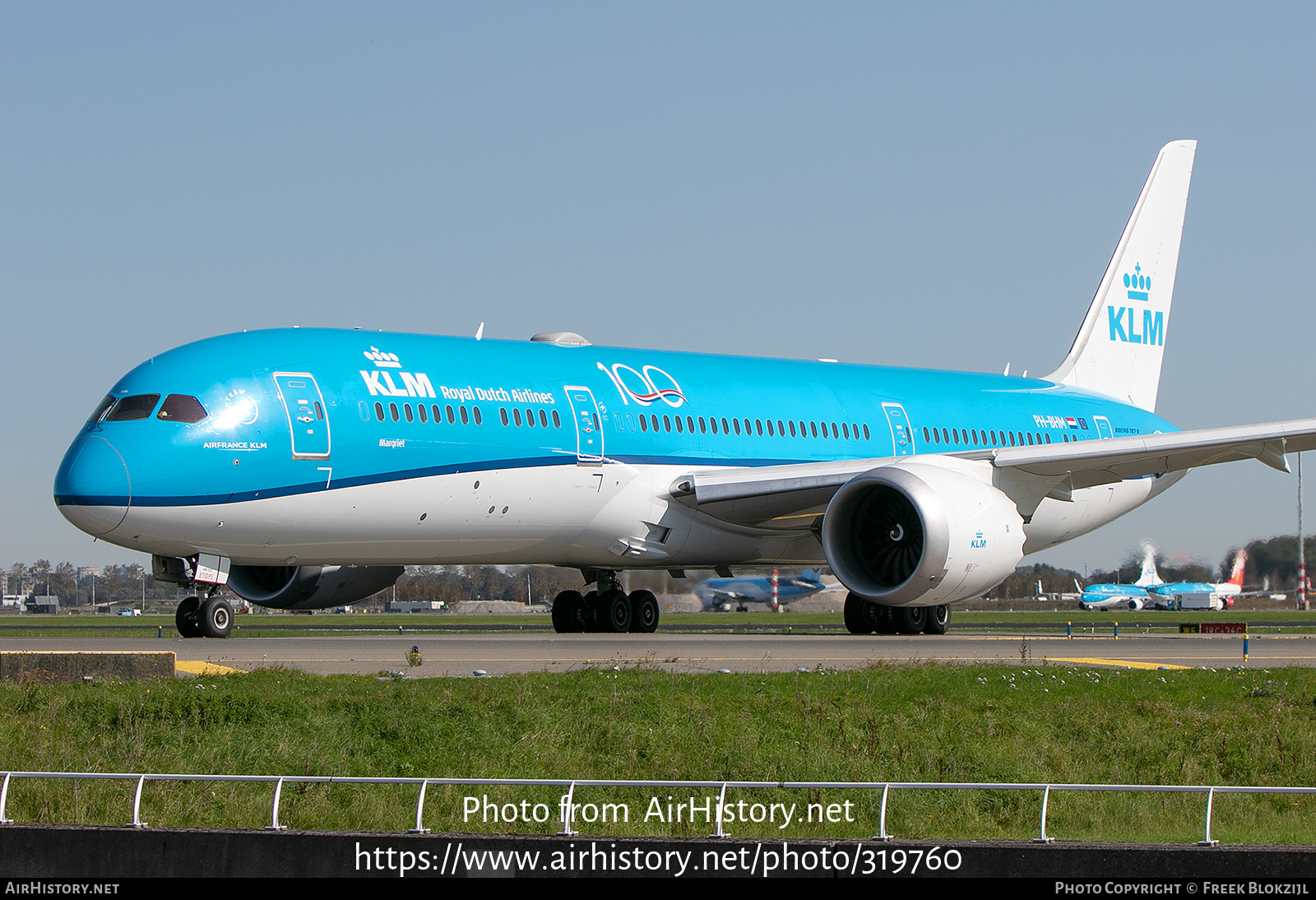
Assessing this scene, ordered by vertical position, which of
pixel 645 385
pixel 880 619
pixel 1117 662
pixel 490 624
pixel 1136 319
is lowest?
pixel 490 624

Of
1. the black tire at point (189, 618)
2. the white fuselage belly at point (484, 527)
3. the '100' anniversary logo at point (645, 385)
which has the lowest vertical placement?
the black tire at point (189, 618)

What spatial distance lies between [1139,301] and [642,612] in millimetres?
14032

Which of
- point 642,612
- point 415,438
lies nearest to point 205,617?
point 415,438

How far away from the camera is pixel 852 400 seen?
2662 centimetres

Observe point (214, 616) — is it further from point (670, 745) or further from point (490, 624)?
point (490, 624)

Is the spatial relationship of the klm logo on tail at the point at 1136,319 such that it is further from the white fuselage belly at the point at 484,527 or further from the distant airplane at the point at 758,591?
the distant airplane at the point at 758,591

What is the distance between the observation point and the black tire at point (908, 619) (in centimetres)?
2486

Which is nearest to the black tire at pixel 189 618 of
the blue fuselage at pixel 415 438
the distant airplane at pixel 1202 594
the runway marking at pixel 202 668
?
the blue fuselage at pixel 415 438

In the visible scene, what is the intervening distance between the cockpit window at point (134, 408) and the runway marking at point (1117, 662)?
35.2ft

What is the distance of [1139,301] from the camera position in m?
33.2

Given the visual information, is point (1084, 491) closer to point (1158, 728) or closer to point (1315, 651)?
point (1315, 651)

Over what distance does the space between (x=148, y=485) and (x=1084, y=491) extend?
16.8 metres

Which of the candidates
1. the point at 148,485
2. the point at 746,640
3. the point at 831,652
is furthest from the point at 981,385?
the point at 148,485

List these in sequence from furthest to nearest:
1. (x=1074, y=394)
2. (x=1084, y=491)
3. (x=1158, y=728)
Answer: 1. (x=1074, y=394)
2. (x=1084, y=491)
3. (x=1158, y=728)
